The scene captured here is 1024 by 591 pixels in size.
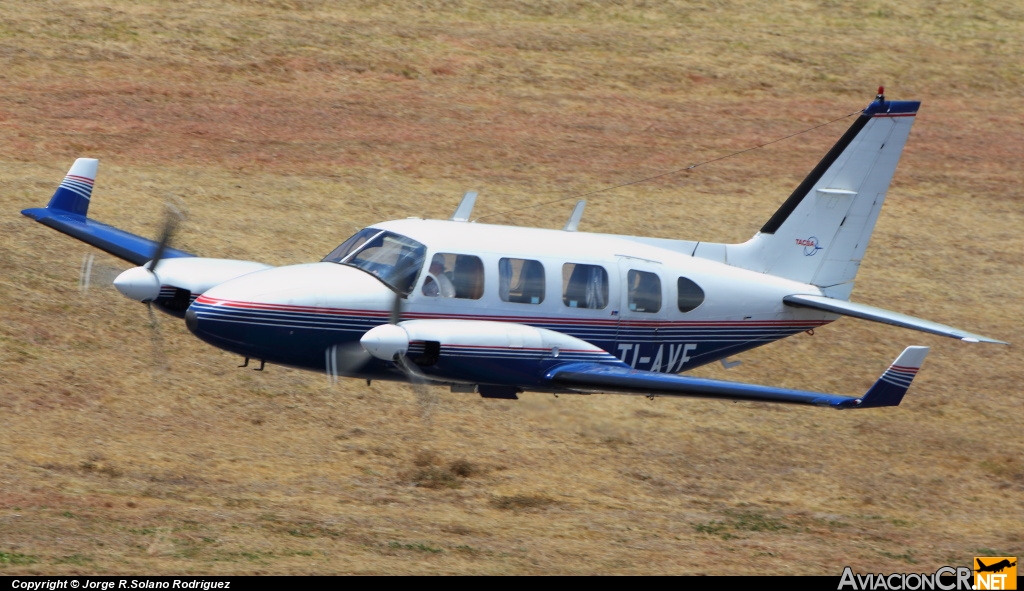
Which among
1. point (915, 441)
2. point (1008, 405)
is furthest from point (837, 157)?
point (1008, 405)

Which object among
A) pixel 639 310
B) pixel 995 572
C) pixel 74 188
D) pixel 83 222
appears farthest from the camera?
pixel 74 188

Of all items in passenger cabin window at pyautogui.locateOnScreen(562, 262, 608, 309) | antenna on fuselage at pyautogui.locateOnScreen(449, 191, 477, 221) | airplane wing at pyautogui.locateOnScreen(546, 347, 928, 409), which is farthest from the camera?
antenna on fuselage at pyautogui.locateOnScreen(449, 191, 477, 221)

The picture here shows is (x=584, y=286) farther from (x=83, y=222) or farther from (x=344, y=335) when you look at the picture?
(x=83, y=222)

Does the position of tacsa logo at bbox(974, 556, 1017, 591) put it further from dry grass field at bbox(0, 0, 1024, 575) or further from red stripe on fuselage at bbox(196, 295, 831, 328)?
red stripe on fuselage at bbox(196, 295, 831, 328)

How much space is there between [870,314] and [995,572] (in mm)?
4517

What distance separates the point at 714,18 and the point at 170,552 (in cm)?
3414

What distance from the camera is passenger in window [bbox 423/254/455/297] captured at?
15.9 m

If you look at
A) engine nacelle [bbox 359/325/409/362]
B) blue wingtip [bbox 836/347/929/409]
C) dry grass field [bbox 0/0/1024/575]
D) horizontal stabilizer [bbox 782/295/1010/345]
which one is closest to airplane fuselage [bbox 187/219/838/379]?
horizontal stabilizer [bbox 782/295/1010/345]

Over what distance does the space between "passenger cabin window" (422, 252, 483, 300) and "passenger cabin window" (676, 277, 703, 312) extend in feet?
11.1

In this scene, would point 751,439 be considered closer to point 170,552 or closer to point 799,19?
point 170,552

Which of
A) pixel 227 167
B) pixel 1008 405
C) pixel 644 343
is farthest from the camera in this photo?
pixel 227 167

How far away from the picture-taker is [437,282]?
15.9 metres

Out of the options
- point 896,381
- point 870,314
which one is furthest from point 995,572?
point 896,381

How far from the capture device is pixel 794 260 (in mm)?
19594
